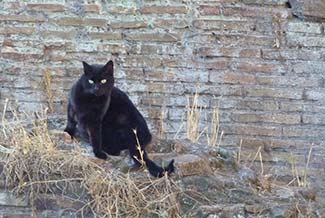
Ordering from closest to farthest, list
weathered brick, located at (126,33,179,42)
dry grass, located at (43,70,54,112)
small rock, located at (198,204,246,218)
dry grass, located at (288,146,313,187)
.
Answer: small rock, located at (198,204,246,218)
dry grass, located at (288,146,313,187)
dry grass, located at (43,70,54,112)
weathered brick, located at (126,33,179,42)

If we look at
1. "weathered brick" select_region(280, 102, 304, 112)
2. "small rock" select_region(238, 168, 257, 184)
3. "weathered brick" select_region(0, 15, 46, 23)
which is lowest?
"small rock" select_region(238, 168, 257, 184)

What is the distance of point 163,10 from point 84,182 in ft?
6.81

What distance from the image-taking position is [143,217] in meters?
4.89

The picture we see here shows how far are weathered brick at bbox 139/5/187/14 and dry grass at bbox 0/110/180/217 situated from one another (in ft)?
A: 5.90

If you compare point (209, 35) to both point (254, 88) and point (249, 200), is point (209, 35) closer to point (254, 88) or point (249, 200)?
point (254, 88)

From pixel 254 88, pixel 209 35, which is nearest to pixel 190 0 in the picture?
pixel 209 35

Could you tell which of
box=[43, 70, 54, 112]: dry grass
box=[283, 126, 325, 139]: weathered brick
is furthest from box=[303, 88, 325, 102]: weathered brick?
box=[43, 70, 54, 112]: dry grass

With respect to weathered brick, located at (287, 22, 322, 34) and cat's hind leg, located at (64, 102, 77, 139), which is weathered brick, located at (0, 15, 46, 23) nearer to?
cat's hind leg, located at (64, 102, 77, 139)

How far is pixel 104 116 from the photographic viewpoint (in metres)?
5.34

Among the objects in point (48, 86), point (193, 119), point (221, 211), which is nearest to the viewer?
point (221, 211)

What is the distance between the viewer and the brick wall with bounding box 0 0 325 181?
6.59 m

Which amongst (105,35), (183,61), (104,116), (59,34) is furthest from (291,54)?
(104,116)

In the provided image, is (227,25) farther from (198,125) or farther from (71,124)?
→ (71,124)

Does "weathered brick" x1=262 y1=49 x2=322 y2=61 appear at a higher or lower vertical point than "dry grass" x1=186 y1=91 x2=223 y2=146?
higher
